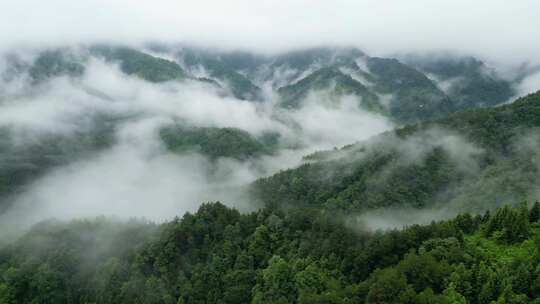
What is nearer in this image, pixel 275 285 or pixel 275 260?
pixel 275 285

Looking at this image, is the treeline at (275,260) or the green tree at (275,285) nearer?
the treeline at (275,260)

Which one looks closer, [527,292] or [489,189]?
[527,292]

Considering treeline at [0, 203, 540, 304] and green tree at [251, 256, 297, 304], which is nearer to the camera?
treeline at [0, 203, 540, 304]

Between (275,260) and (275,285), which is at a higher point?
(275,260)

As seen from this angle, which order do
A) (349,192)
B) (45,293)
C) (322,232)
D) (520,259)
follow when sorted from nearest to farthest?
1. (520,259)
2. (322,232)
3. (45,293)
4. (349,192)

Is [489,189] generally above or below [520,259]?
above

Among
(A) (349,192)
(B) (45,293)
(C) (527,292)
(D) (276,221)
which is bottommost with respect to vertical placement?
(C) (527,292)

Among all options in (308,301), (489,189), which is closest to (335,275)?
(308,301)

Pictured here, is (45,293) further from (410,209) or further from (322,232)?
(410,209)
